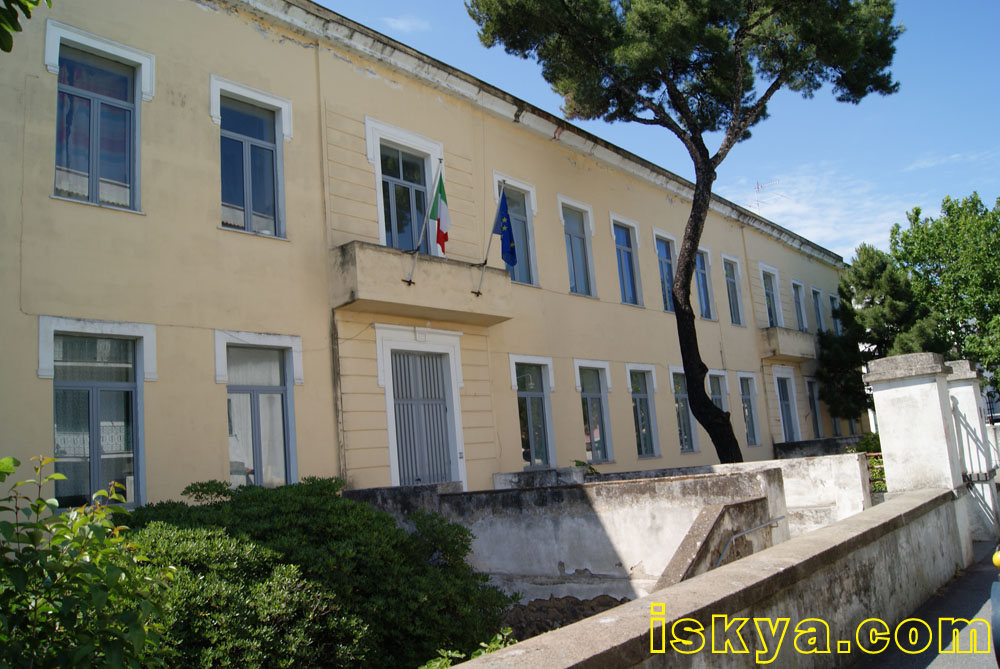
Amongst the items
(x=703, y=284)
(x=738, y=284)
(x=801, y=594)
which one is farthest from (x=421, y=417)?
(x=738, y=284)

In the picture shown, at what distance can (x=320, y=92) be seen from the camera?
12.0 metres

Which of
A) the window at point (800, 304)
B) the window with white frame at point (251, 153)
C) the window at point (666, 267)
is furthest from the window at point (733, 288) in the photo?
the window with white frame at point (251, 153)

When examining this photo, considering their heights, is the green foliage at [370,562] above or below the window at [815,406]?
below

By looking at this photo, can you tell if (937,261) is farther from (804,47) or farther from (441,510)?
(441,510)

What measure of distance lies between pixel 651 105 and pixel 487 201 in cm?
466

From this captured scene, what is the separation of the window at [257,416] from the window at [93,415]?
1279mm

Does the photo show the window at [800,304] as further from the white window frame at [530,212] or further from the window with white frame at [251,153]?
the window with white frame at [251,153]

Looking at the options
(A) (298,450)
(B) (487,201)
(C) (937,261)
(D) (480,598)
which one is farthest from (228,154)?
(C) (937,261)

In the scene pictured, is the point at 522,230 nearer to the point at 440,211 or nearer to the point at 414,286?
the point at 440,211

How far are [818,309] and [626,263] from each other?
1520 cm

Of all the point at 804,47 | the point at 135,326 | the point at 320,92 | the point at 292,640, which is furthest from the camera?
the point at 804,47

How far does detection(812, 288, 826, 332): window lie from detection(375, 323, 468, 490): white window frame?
21.4 m

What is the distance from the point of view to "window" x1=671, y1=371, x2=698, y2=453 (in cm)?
1973

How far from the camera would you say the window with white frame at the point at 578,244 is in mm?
17234
